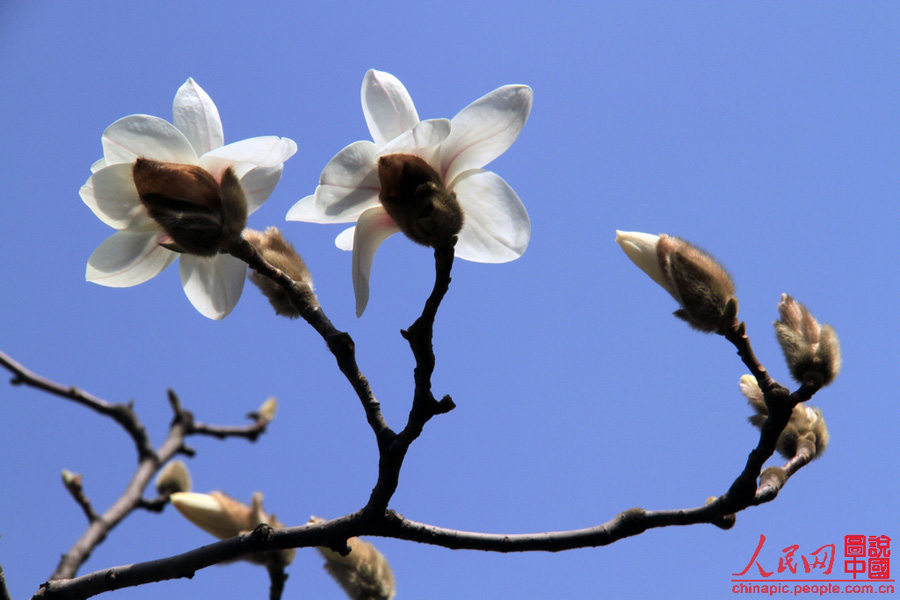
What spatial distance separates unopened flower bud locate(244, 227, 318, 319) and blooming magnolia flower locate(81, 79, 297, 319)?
0.20 feet

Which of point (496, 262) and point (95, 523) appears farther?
point (95, 523)

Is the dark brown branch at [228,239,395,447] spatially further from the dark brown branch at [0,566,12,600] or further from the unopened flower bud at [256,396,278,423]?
the unopened flower bud at [256,396,278,423]

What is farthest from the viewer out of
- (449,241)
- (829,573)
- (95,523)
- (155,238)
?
(95,523)

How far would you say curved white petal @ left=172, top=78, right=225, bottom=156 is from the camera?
114 cm

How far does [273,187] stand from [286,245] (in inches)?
5.5

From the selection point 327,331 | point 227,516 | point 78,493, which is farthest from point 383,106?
point 78,493

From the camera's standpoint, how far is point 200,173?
1.10 meters

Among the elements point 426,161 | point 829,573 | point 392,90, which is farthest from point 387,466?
point 829,573

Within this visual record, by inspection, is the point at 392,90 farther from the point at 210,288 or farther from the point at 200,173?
the point at 210,288

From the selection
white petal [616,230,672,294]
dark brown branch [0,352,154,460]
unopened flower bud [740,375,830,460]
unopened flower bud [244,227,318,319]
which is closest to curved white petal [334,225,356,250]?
unopened flower bud [244,227,318,319]

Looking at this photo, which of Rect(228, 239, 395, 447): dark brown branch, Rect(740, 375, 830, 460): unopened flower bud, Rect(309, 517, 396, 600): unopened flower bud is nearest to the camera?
Rect(228, 239, 395, 447): dark brown branch

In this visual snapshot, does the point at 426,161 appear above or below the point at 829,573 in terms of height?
above

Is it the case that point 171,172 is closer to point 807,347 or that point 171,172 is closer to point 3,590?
point 3,590

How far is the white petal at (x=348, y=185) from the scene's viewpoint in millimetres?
1004
